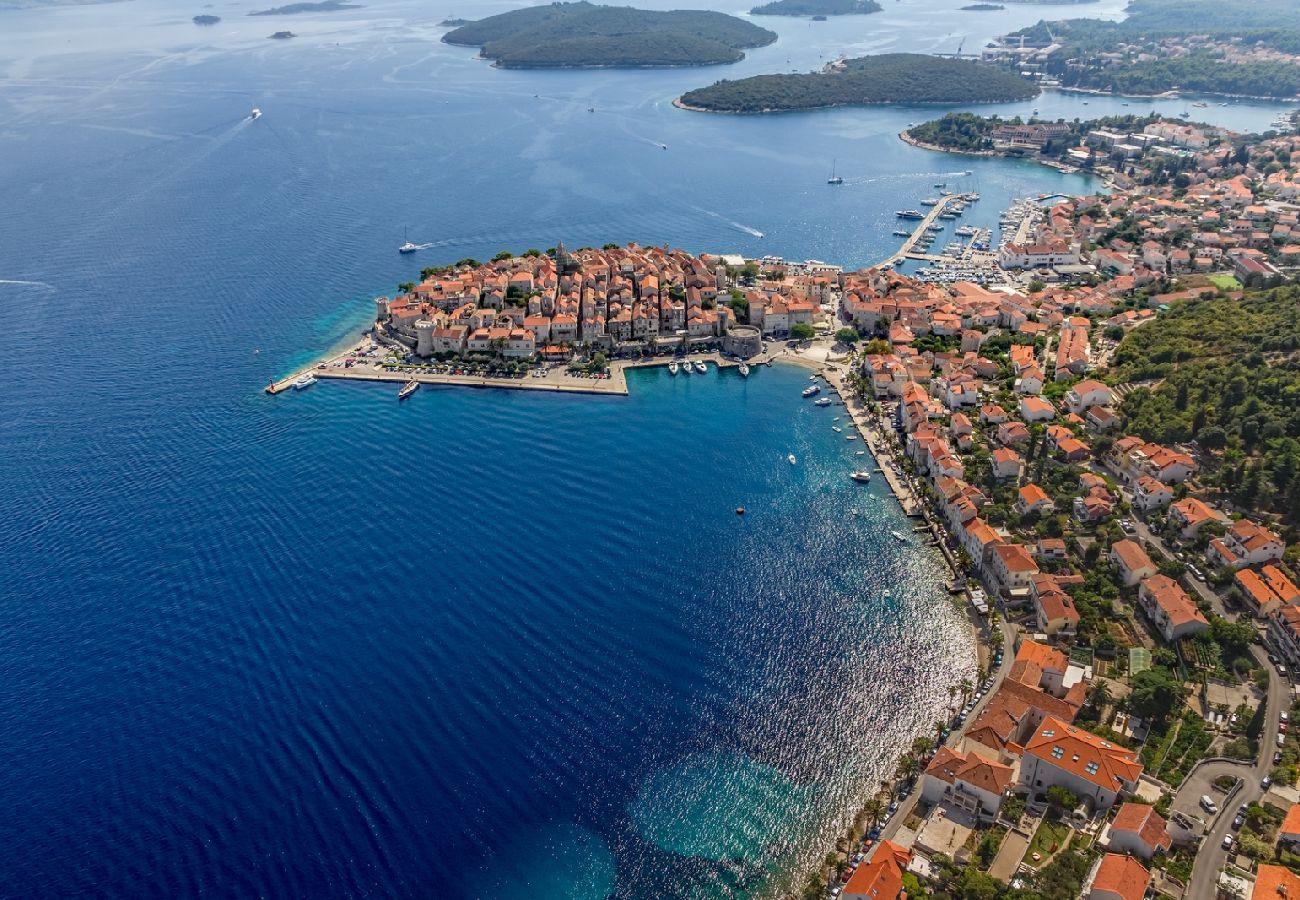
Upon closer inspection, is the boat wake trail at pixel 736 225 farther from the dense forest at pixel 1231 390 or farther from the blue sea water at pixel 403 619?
the dense forest at pixel 1231 390

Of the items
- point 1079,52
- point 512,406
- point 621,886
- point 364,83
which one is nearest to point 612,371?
point 512,406

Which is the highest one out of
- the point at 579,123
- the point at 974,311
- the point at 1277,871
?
the point at 579,123

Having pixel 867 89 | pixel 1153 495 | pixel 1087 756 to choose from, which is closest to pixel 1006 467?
pixel 1153 495

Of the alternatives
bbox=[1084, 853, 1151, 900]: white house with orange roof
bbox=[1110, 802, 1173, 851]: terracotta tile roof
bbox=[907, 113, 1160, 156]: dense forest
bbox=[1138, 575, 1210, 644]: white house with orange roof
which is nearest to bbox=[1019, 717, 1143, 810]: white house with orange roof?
bbox=[1110, 802, 1173, 851]: terracotta tile roof

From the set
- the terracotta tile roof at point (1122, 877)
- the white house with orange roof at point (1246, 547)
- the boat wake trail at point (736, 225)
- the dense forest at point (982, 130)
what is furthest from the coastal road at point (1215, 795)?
the dense forest at point (982, 130)

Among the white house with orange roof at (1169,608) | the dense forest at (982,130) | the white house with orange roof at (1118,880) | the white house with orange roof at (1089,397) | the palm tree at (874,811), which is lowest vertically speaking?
the palm tree at (874,811)

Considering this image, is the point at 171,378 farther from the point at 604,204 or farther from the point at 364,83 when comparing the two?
the point at 364,83

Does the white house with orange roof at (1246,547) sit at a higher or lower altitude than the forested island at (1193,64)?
lower
